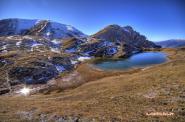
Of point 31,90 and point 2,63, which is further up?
point 2,63

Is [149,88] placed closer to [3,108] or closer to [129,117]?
[129,117]

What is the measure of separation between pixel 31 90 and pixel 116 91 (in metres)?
32.5

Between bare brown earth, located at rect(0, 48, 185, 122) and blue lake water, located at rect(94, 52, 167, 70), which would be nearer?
bare brown earth, located at rect(0, 48, 185, 122)

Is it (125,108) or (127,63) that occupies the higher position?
(125,108)

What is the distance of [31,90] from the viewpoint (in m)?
69.4

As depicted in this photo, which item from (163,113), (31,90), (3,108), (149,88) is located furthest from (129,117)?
(31,90)

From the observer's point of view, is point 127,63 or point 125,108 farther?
point 127,63

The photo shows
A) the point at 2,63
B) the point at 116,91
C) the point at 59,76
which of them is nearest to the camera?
the point at 116,91

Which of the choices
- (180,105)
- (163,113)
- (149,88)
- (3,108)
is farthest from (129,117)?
(3,108)

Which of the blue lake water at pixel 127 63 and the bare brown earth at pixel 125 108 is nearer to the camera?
the bare brown earth at pixel 125 108

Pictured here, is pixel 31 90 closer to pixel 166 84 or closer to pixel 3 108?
pixel 3 108

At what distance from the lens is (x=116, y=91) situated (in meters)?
46.8

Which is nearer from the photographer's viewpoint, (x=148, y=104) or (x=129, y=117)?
(x=129, y=117)

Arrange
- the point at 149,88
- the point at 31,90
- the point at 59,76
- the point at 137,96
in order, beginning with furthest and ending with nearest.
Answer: the point at 59,76 → the point at 31,90 → the point at 149,88 → the point at 137,96
